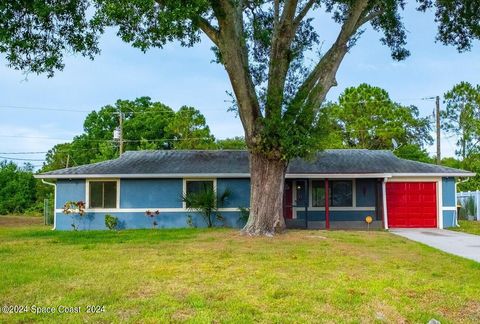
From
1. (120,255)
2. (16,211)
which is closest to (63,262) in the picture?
(120,255)

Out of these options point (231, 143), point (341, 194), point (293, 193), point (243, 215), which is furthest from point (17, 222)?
point (231, 143)

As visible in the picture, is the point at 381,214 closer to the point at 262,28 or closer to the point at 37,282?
the point at 262,28

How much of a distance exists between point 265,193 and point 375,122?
2541cm

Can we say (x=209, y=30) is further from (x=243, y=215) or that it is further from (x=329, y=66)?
(x=243, y=215)

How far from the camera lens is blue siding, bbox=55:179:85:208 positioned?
18.2 metres

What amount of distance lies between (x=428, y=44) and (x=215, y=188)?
30.0 feet

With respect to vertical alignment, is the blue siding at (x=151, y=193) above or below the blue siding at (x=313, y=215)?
above

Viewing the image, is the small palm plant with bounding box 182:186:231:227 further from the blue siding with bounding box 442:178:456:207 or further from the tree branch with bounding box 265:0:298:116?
the blue siding with bounding box 442:178:456:207

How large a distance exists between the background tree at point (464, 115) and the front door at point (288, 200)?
22785 millimetres

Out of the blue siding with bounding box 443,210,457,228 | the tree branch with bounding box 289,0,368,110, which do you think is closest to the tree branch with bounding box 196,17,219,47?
the tree branch with bounding box 289,0,368,110

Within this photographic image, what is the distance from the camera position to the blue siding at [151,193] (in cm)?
1803

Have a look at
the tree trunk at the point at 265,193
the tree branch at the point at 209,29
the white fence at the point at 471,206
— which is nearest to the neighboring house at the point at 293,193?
the tree trunk at the point at 265,193

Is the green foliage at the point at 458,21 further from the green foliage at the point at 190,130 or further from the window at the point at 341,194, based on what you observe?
the green foliage at the point at 190,130

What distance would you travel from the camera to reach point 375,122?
36.2 meters
